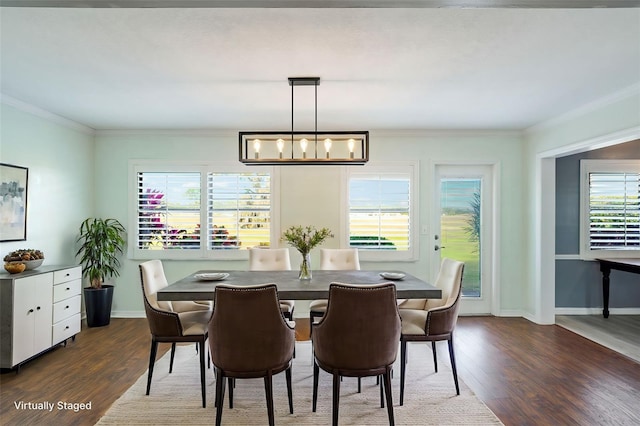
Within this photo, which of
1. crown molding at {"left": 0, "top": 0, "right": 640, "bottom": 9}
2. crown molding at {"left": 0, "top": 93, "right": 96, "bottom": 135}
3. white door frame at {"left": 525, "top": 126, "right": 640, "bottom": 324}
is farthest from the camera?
white door frame at {"left": 525, "top": 126, "right": 640, "bottom": 324}

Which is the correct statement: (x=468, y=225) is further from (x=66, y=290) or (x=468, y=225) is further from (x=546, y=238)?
(x=66, y=290)

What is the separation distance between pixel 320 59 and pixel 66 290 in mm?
3523

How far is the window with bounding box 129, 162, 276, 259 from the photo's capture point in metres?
5.22

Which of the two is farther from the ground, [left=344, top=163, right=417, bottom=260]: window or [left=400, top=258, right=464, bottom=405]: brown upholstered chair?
[left=344, top=163, right=417, bottom=260]: window

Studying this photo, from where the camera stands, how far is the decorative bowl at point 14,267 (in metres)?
3.50

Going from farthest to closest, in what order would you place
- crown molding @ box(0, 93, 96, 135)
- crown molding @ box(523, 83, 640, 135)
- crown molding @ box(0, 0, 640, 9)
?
1. crown molding @ box(0, 93, 96, 135)
2. crown molding @ box(523, 83, 640, 135)
3. crown molding @ box(0, 0, 640, 9)

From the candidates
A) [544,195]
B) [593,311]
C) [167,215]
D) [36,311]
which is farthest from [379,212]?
[36,311]

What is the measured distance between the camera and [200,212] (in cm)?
523

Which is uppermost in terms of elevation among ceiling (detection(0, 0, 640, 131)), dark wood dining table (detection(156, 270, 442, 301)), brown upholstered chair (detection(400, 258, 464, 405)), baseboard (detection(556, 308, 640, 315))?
ceiling (detection(0, 0, 640, 131))

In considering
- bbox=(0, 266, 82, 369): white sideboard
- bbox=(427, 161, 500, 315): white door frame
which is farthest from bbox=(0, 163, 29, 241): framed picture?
bbox=(427, 161, 500, 315): white door frame

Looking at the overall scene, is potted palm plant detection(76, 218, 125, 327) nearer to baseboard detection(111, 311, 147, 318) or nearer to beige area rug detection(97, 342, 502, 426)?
baseboard detection(111, 311, 147, 318)

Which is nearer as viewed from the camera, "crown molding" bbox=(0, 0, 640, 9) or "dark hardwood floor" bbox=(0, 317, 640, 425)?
"crown molding" bbox=(0, 0, 640, 9)

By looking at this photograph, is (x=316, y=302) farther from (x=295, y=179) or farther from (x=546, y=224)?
(x=546, y=224)

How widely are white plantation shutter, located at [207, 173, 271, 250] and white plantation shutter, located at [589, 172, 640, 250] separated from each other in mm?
4491
